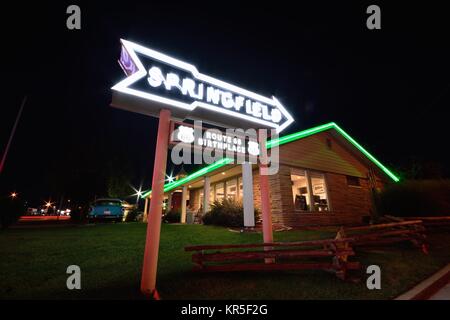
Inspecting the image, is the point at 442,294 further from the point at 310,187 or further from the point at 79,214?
the point at 79,214

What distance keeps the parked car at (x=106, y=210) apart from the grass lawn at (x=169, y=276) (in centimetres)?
883

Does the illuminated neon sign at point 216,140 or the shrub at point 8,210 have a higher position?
the illuminated neon sign at point 216,140

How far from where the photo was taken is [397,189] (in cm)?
1159

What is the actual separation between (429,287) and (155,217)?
5.36m

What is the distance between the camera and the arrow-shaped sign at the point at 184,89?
464cm

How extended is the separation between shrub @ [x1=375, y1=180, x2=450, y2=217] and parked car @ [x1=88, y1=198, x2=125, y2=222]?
16.9 m

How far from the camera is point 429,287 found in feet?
13.6

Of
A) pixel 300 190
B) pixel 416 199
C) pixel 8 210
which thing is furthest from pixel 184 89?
pixel 300 190

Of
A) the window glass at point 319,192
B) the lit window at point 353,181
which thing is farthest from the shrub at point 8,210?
the lit window at point 353,181

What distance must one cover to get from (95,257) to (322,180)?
44.8 feet

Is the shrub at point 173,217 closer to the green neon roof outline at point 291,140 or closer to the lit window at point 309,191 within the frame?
the green neon roof outline at point 291,140
